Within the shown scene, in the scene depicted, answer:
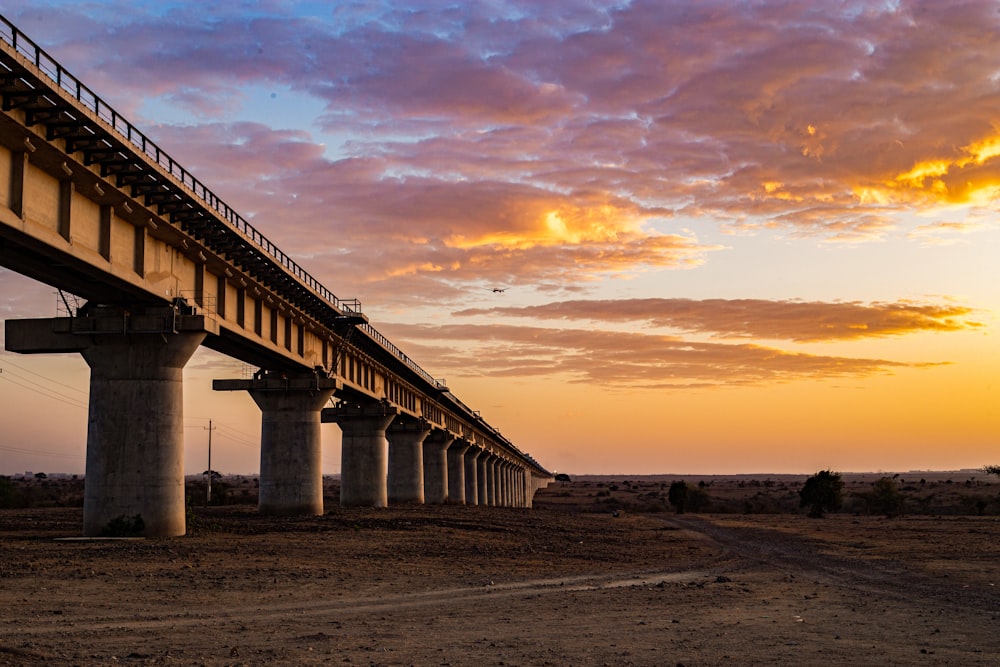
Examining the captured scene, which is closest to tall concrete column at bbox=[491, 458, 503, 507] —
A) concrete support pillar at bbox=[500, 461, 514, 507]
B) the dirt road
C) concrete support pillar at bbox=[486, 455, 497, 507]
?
concrete support pillar at bbox=[486, 455, 497, 507]

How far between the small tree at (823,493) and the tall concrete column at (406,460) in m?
33.9

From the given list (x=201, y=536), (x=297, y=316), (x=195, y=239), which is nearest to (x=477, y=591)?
(x=201, y=536)

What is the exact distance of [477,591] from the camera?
21.4 metres

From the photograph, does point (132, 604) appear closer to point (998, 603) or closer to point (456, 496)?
point (998, 603)

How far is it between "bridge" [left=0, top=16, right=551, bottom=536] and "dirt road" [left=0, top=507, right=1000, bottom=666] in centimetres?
326

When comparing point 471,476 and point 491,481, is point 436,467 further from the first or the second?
point 491,481

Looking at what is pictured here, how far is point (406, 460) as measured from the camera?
83.2m

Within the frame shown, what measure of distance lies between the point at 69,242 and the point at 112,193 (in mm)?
2540

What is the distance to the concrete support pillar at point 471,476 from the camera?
12188cm

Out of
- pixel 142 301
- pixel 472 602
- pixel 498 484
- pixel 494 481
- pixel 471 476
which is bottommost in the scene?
pixel 498 484

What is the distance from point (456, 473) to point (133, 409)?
8005cm

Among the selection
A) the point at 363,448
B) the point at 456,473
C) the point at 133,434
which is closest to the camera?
the point at 133,434

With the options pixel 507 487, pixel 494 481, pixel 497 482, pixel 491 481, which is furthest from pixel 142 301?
pixel 507 487

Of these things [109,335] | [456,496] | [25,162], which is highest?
[25,162]
